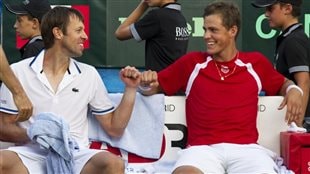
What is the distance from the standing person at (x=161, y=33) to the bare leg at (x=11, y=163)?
1563mm

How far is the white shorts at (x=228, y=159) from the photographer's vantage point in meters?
4.53

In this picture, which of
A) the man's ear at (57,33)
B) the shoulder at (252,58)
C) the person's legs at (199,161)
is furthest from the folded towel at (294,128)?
the man's ear at (57,33)

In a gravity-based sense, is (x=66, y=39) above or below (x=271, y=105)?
above

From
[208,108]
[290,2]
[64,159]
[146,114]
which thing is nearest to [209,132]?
[208,108]

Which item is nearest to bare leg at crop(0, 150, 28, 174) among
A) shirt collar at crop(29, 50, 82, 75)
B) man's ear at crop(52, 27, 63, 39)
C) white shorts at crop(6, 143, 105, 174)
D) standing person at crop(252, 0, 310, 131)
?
white shorts at crop(6, 143, 105, 174)

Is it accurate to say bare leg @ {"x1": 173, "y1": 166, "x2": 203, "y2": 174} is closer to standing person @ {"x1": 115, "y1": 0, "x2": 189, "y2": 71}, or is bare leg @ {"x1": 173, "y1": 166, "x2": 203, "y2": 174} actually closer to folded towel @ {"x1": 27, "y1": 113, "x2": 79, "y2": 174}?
folded towel @ {"x1": 27, "y1": 113, "x2": 79, "y2": 174}

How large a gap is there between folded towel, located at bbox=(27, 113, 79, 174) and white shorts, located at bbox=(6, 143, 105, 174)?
0.06m

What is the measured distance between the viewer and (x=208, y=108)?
4793mm

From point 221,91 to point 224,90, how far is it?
0.02 m

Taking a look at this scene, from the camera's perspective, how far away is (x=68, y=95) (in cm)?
472

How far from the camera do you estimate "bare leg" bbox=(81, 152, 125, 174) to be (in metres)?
4.34

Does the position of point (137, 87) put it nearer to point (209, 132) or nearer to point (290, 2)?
point (209, 132)

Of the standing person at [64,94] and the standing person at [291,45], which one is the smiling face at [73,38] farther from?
the standing person at [291,45]

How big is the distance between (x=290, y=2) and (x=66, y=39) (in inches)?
64.8
